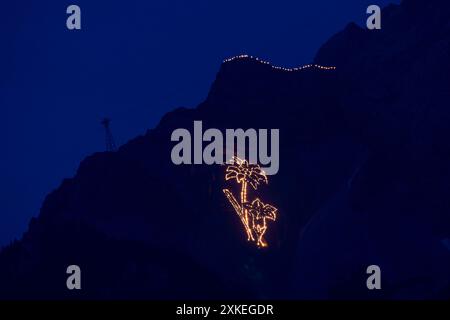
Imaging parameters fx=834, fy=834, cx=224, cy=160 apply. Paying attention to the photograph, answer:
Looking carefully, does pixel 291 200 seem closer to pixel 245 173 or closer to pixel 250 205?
pixel 250 205

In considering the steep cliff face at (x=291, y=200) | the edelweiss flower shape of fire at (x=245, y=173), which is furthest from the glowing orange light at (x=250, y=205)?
the steep cliff face at (x=291, y=200)

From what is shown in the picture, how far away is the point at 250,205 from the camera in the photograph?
130 ft

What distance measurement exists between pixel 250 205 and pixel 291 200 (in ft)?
9.53

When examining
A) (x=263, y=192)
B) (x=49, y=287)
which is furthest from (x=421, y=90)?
(x=49, y=287)

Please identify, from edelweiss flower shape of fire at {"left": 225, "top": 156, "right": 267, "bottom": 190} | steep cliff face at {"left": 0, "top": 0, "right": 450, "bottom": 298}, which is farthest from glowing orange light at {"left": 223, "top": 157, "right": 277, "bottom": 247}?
steep cliff face at {"left": 0, "top": 0, "right": 450, "bottom": 298}

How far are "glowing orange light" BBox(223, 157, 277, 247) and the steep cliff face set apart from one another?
2.05 feet

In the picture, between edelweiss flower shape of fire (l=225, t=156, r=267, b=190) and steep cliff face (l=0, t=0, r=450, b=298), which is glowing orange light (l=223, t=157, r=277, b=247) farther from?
steep cliff face (l=0, t=0, r=450, b=298)

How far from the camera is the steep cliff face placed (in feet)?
127

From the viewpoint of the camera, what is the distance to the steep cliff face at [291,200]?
3875 cm

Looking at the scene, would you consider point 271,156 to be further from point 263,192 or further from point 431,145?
point 431,145

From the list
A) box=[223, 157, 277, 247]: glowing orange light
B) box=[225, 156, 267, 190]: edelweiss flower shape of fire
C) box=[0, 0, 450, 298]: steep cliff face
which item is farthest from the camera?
box=[225, 156, 267, 190]: edelweiss flower shape of fire

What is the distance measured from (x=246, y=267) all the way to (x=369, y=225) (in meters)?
6.13

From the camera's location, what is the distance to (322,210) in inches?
1599

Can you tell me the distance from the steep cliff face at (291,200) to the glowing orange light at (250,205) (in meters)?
0.62
